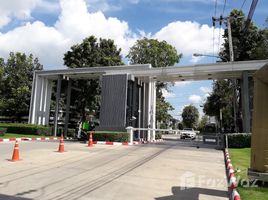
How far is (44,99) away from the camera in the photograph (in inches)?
1401

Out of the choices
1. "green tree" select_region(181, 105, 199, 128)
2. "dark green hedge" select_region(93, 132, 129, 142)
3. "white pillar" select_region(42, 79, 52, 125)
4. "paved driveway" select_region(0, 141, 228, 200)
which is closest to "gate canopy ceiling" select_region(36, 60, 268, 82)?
"white pillar" select_region(42, 79, 52, 125)

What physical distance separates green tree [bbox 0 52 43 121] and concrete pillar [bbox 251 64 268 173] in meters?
36.6

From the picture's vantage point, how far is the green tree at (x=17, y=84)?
41.9 m

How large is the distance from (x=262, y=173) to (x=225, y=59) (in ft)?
113

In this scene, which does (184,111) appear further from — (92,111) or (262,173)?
(262,173)

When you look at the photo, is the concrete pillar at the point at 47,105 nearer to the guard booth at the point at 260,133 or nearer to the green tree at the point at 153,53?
the green tree at the point at 153,53

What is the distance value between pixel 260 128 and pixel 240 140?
46.4ft

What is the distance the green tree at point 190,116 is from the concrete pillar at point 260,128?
109459 mm

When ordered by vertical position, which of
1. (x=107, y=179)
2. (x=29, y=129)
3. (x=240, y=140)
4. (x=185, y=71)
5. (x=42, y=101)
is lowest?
(x=107, y=179)

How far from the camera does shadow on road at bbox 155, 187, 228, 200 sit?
7.67 meters

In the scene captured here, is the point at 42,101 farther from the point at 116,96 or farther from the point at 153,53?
the point at 153,53

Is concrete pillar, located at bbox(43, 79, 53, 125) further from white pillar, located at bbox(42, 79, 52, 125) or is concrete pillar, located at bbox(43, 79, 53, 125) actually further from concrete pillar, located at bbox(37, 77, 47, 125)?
concrete pillar, located at bbox(37, 77, 47, 125)

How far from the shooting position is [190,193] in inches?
321

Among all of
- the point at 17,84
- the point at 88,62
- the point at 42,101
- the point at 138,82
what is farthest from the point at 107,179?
the point at 17,84
